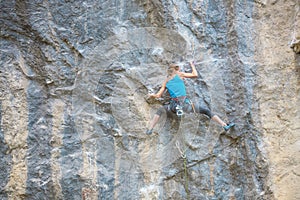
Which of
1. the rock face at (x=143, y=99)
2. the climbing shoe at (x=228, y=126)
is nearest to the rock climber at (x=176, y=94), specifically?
the climbing shoe at (x=228, y=126)

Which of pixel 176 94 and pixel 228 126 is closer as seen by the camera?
pixel 176 94

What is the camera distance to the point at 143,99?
4461mm

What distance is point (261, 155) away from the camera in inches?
181

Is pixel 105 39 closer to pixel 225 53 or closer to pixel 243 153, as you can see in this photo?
pixel 225 53

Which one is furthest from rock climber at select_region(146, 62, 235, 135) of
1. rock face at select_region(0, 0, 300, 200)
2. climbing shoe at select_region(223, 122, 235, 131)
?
rock face at select_region(0, 0, 300, 200)

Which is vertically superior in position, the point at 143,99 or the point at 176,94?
the point at 176,94

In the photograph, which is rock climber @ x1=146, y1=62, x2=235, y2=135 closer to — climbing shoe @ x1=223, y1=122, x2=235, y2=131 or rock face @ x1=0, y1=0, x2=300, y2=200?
climbing shoe @ x1=223, y1=122, x2=235, y2=131

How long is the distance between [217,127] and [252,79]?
0.77 m

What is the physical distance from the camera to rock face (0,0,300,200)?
416 centimetres

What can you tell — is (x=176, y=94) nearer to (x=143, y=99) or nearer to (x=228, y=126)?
(x=143, y=99)

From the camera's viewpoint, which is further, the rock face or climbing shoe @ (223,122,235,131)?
climbing shoe @ (223,122,235,131)

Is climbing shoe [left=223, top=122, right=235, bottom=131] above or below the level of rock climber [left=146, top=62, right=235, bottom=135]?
below

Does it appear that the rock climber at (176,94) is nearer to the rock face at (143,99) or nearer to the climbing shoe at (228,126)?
the climbing shoe at (228,126)

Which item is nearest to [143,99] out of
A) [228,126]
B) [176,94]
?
[176,94]
